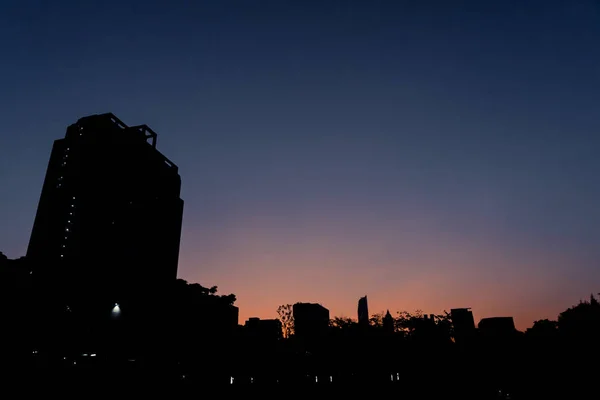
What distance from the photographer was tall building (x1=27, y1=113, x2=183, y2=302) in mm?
30250

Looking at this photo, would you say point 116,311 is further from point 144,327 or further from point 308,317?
point 308,317

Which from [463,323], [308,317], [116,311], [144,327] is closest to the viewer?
Answer: [116,311]

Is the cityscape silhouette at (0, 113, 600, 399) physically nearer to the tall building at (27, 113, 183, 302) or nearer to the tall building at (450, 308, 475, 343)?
the tall building at (27, 113, 183, 302)

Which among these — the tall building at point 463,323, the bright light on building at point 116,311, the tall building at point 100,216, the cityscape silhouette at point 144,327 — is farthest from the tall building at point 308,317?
the bright light on building at point 116,311

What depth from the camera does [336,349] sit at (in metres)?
48.2

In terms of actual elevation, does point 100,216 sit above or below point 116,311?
above

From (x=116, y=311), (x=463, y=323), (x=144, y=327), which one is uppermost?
(x=463, y=323)

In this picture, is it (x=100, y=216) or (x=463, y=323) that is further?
(x=463, y=323)

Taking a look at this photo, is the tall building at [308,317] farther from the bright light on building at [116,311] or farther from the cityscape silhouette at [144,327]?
the bright light on building at [116,311]

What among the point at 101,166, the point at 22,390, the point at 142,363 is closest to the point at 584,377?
the point at 142,363

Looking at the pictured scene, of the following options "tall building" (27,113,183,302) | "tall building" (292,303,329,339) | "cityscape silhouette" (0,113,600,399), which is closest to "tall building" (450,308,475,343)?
"cityscape silhouette" (0,113,600,399)

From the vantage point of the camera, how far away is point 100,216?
32.4 metres

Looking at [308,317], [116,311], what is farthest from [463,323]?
[116,311]

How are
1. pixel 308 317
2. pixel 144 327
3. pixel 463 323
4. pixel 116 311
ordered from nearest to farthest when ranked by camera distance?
pixel 116 311, pixel 144 327, pixel 463 323, pixel 308 317
